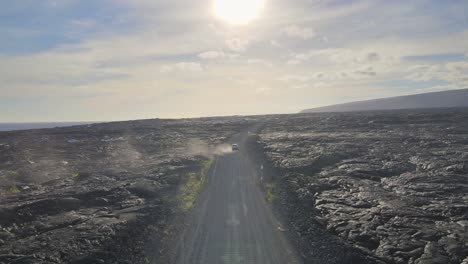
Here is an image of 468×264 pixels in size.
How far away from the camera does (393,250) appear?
2181 cm

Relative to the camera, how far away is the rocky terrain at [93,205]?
76.8 feet

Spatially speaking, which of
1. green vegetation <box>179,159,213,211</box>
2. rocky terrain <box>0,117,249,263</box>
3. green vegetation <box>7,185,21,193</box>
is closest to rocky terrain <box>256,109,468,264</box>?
green vegetation <box>179,159,213,211</box>

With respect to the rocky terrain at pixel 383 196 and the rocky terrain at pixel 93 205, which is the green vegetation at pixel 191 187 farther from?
the rocky terrain at pixel 383 196

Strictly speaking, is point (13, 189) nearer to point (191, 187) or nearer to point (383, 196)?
point (191, 187)

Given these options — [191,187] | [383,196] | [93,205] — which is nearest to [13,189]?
[93,205]

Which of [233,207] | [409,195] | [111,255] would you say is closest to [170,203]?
[233,207]

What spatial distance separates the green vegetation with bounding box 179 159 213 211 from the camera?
35.2 m

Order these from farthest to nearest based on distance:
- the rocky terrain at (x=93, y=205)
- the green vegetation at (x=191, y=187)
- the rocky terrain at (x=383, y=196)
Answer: the green vegetation at (x=191, y=187)
the rocky terrain at (x=93, y=205)
the rocky terrain at (x=383, y=196)

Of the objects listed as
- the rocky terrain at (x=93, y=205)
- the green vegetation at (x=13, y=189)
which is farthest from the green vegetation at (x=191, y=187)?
the green vegetation at (x=13, y=189)

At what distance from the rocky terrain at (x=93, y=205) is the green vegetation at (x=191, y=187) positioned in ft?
0.37

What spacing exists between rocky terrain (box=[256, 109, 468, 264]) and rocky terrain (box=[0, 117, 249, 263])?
11263 millimetres

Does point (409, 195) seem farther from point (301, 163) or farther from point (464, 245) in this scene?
point (301, 163)

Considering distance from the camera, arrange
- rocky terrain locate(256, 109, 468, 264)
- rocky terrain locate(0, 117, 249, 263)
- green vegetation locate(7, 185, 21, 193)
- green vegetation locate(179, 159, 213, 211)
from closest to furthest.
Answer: rocky terrain locate(256, 109, 468, 264) < rocky terrain locate(0, 117, 249, 263) < green vegetation locate(179, 159, 213, 211) < green vegetation locate(7, 185, 21, 193)

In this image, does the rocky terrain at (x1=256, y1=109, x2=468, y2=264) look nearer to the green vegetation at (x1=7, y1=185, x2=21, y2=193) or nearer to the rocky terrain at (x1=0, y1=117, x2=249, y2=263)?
the rocky terrain at (x1=0, y1=117, x2=249, y2=263)
